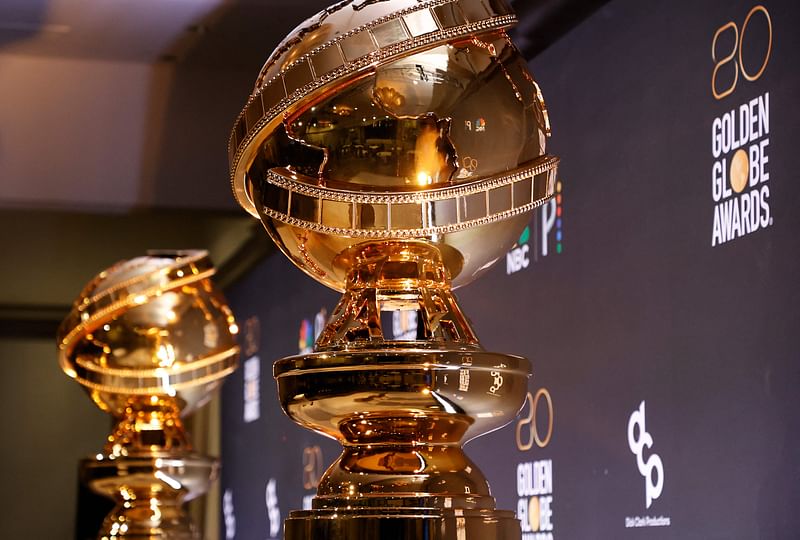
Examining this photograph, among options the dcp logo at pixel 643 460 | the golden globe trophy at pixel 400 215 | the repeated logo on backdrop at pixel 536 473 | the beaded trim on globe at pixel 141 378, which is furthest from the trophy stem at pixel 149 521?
the repeated logo on backdrop at pixel 536 473

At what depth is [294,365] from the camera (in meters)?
0.71

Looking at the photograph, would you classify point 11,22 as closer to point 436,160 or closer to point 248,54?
point 248,54

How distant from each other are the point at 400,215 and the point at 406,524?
183 mm

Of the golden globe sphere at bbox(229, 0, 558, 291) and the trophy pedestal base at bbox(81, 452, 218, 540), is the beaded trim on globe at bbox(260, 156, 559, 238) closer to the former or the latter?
the golden globe sphere at bbox(229, 0, 558, 291)

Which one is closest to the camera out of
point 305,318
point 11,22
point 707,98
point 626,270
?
point 707,98

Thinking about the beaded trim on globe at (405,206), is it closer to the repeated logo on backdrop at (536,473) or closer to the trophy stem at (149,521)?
the trophy stem at (149,521)

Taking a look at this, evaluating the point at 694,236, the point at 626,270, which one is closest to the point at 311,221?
the point at 694,236

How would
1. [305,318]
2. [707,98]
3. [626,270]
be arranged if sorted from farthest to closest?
Result: [305,318]
[626,270]
[707,98]

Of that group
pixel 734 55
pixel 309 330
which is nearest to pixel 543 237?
pixel 734 55

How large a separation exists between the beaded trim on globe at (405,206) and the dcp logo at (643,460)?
65.5 inches

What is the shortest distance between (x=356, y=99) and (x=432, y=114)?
0.15 feet

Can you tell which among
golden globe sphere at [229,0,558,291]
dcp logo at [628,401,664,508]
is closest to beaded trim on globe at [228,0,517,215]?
golden globe sphere at [229,0,558,291]

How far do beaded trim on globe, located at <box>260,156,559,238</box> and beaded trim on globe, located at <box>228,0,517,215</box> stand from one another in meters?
0.05

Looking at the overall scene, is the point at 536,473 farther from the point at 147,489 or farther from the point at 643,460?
the point at 147,489
